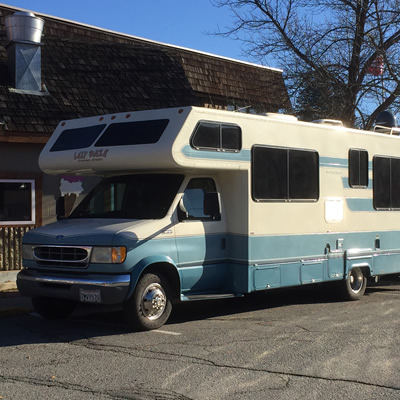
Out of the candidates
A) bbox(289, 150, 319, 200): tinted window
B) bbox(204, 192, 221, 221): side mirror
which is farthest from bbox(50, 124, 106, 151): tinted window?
bbox(289, 150, 319, 200): tinted window

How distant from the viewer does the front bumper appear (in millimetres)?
7848

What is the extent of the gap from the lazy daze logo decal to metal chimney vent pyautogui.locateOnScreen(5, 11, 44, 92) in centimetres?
548

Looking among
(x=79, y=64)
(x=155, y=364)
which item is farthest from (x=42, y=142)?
(x=155, y=364)

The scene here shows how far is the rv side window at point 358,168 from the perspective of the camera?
1102 cm

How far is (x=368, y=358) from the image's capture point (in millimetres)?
6906

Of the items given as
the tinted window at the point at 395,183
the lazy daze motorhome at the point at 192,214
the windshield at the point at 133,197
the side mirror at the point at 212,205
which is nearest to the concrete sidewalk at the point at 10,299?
the lazy daze motorhome at the point at 192,214

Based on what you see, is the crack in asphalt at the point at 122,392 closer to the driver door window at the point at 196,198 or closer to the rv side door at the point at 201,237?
the rv side door at the point at 201,237

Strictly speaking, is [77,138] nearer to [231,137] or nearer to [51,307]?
[231,137]

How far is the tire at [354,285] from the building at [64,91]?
608 centimetres

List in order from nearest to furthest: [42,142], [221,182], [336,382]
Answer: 1. [336,382]
2. [221,182]
3. [42,142]

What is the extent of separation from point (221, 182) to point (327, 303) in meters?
3.16

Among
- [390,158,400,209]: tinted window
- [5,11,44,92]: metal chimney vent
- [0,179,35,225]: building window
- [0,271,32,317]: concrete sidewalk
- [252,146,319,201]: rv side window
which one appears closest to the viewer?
[252,146,319,201]: rv side window

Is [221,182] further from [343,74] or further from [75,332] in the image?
[343,74]

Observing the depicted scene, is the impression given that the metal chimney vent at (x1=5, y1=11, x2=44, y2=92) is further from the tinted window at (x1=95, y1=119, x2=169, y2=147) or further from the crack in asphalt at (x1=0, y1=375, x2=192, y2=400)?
the crack in asphalt at (x1=0, y1=375, x2=192, y2=400)
